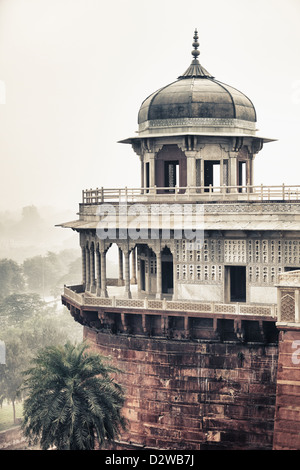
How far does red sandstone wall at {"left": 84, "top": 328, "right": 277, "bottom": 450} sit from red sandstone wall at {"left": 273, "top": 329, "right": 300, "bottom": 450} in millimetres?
5427

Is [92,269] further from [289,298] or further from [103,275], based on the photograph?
[289,298]

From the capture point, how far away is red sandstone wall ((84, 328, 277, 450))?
33.9m

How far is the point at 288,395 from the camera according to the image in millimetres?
28031

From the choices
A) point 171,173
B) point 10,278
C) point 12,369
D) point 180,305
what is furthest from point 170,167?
point 10,278

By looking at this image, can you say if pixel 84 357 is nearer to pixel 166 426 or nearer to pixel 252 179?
pixel 166 426

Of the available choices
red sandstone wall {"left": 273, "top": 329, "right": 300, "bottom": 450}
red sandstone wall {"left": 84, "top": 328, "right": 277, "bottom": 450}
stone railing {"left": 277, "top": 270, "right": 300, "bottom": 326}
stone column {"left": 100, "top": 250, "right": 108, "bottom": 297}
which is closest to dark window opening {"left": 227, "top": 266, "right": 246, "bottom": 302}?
red sandstone wall {"left": 84, "top": 328, "right": 277, "bottom": 450}

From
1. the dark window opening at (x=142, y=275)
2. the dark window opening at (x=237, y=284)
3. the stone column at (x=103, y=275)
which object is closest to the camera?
the dark window opening at (x=237, y=284)

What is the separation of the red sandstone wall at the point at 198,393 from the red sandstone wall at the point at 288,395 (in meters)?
5.43

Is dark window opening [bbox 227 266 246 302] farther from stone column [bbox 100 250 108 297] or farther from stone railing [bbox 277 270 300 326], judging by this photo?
stone railing [bbox 277 270 300 326]

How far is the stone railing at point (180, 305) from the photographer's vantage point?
3319 cm

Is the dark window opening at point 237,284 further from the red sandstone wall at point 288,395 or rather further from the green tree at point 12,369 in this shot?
the green tree at point 12,369

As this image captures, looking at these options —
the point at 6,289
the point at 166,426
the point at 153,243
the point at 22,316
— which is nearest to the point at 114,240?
the point at 153,243

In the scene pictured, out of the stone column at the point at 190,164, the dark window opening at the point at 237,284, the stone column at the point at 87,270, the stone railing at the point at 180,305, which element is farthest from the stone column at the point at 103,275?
the dark window opening at the point at 237,284

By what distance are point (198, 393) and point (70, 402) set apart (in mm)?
6174
